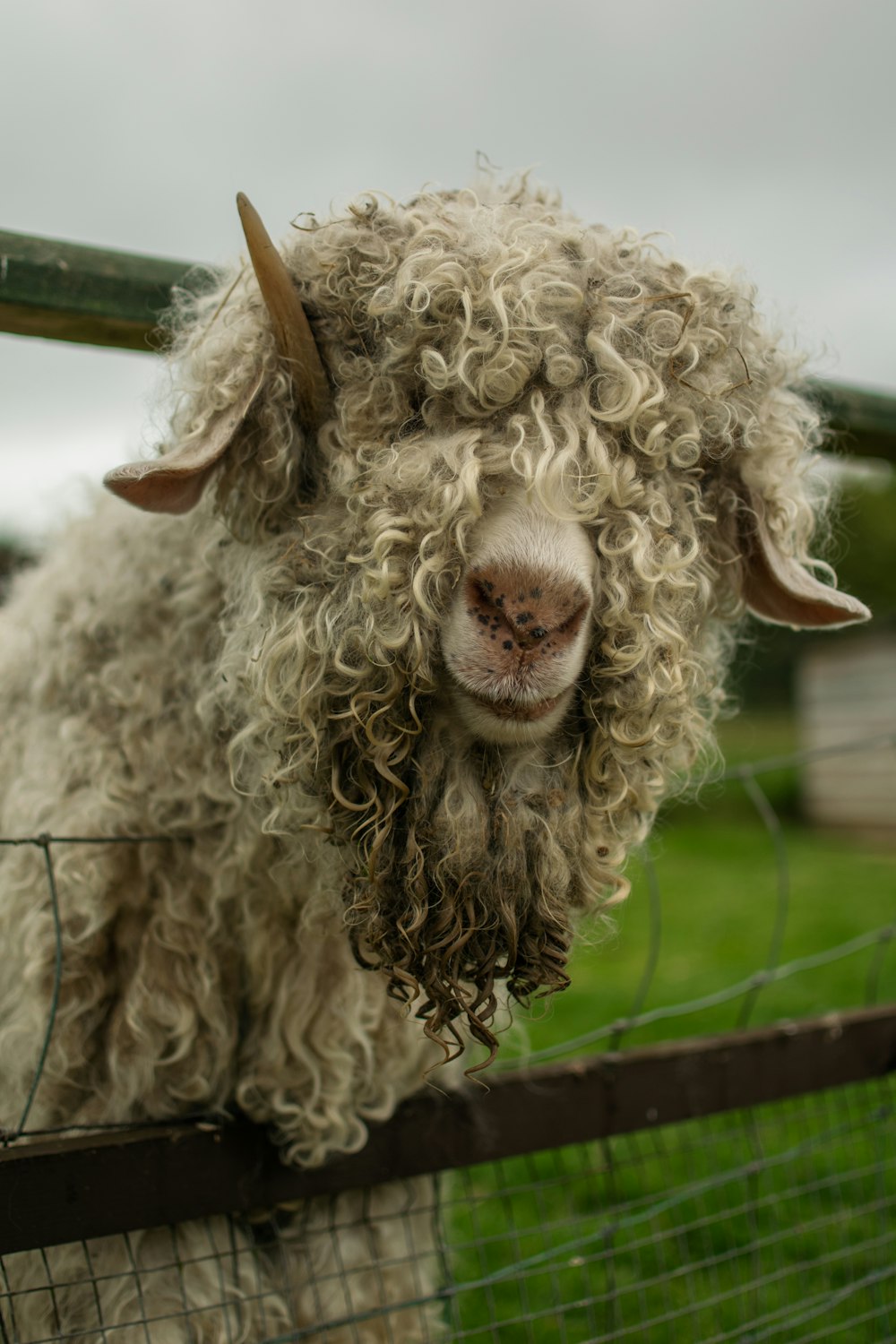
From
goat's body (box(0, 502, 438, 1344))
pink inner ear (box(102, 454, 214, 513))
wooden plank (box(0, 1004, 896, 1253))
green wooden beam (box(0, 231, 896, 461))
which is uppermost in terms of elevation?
green wooden beam (box(0, 231, 896, 461))

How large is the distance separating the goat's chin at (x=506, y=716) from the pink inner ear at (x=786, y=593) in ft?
1.67

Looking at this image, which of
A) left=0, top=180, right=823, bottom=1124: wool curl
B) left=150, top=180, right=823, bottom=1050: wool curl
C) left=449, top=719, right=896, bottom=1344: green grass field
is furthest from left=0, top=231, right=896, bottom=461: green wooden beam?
left=449, top=719, right=896, bottom=1344: green grass field

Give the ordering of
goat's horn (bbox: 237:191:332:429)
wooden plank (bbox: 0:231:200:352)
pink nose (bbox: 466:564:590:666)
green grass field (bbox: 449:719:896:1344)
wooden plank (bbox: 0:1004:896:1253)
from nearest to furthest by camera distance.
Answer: pink nose (bbox: 466:564:590:666), goat's horn (bbox: 237:191:332:429), wooden plank (bbox: 0:1004:896:1253), wooden plank (bbox: 0:231:200:352), green grass field (bbox: 449:719:896:1344)

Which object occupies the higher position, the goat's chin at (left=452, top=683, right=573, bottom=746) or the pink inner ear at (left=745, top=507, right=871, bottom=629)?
the pink inner ear at (left=745, top=507, right=871, bottom=629)

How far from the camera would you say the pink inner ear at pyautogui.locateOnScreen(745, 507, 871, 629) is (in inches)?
67.5

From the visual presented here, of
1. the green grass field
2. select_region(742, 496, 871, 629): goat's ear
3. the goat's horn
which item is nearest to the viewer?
the goat's horn

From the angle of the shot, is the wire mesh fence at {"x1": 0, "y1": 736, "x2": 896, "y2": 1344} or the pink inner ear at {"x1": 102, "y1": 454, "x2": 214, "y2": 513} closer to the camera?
the pink inner ear at {"x1": 102, "y1": 454, "x2": 214, "y2": 513}

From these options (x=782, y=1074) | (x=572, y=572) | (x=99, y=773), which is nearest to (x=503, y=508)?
(x=572, y=572)

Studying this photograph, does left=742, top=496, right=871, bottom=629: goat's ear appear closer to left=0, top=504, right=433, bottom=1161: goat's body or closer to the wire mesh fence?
the wire mesh fence

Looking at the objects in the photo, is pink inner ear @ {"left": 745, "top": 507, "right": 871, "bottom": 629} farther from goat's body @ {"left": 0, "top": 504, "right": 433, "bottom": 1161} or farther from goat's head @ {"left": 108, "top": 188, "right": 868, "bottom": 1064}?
goat's body @ {"left": 0, "top": 504, "right": 433, "bottom": 1161}

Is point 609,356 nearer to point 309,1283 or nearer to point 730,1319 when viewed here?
point 309,1283

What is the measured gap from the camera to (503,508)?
4.43 feet

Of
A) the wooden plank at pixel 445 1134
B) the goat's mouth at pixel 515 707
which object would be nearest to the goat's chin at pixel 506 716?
the goat's mouth at pixel 515 707

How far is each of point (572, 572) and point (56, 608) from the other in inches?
43.1
